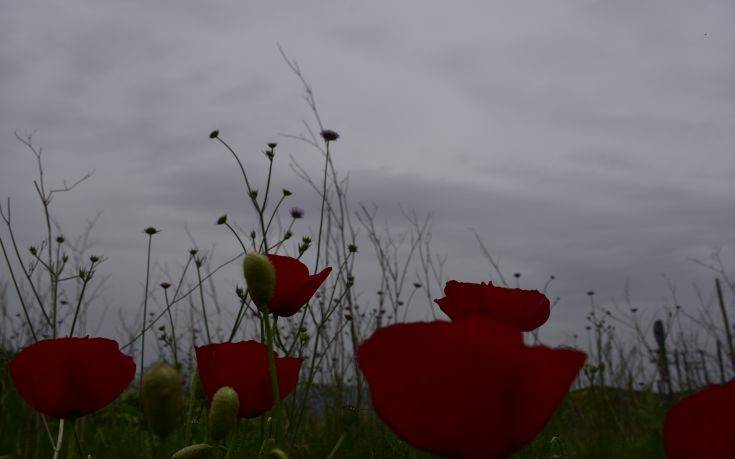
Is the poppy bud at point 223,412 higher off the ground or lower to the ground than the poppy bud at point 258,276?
lower

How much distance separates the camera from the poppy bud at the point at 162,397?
54 cm

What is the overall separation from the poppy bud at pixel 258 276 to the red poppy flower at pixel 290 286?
0.19m

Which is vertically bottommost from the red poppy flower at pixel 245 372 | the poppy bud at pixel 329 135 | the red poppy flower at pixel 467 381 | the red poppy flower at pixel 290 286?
the red poppy flower at pixel 467 381

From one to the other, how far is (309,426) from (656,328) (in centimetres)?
429

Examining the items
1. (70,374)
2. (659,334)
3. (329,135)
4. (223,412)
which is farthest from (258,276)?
(659,334)

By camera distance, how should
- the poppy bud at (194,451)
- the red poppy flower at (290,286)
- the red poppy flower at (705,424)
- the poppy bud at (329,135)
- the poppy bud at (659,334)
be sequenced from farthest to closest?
the poppy bud at (659,334) < the poppy bud at (329,135) < the red poppy flower at (290,286) < the poppy bud at (194,451) < the red poppy flower at (705,424)

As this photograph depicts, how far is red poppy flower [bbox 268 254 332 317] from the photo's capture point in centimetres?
87

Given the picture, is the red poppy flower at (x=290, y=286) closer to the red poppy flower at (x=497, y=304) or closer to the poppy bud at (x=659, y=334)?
the red poppy flower at (x=497, y=304)

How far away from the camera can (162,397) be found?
1.78 ft

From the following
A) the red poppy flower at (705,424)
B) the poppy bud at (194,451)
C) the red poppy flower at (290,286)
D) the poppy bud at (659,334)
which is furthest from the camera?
the poppy bud at (659,334)

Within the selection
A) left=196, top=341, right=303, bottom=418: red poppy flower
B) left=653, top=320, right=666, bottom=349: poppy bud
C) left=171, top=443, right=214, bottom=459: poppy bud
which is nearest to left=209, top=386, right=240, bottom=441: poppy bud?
left=171, top=443, right=214, bottom=459: poppy bud

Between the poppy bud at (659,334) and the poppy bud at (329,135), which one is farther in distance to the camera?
the poppy bud at (659,334)

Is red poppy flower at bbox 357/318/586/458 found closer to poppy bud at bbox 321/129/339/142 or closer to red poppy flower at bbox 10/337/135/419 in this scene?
red poppy flower at bbox 10/337/135/419

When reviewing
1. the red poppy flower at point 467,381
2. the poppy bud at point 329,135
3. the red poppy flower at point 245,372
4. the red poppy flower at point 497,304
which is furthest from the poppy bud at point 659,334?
the red poppy flower at point 467,381
